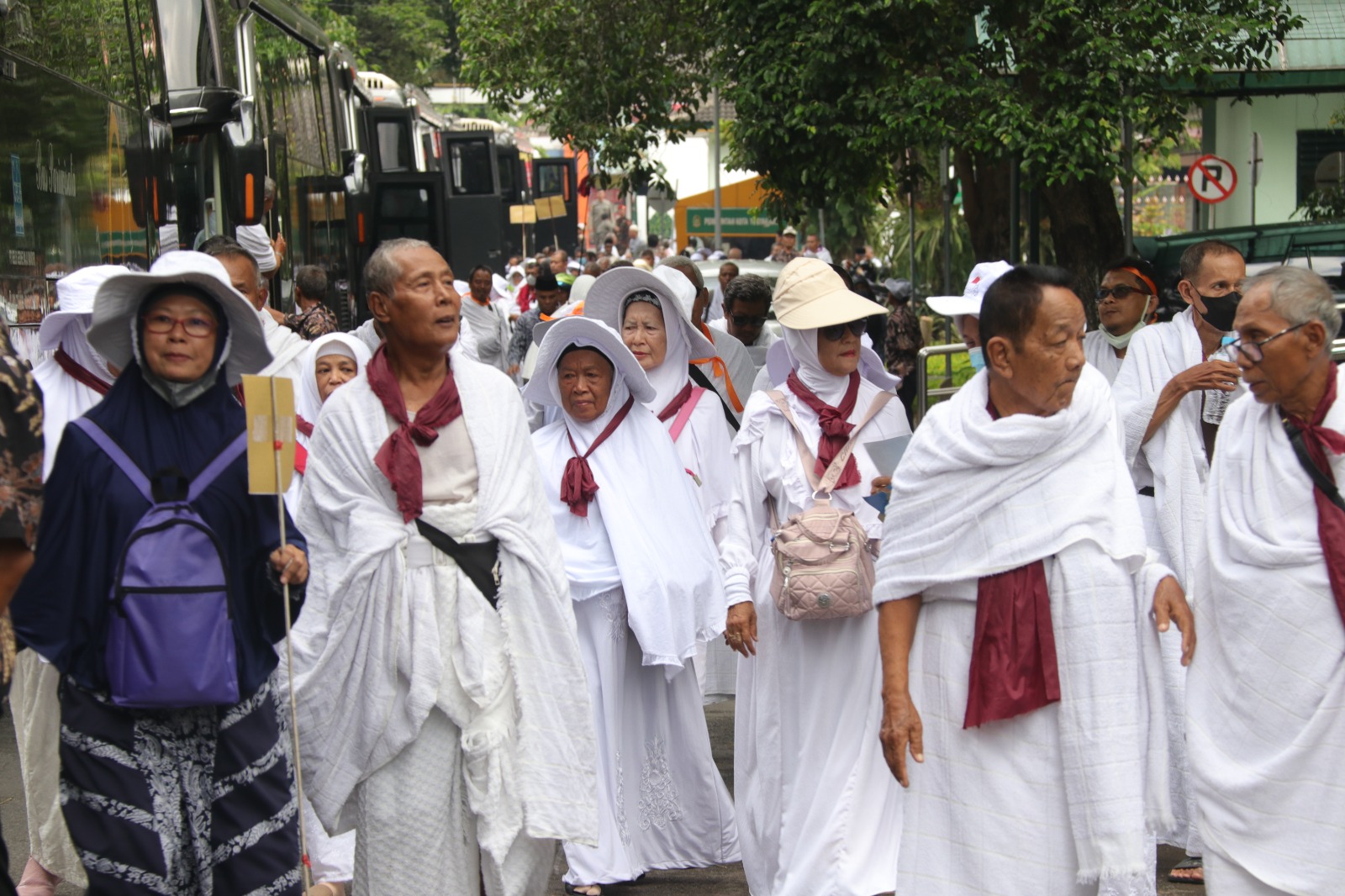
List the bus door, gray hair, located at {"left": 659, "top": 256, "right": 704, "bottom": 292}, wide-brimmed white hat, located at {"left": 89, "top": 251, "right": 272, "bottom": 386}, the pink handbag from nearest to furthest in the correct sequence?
wide-brimmed white hat, located at {"left": 89, "top": 251, "right": 272, "bottom": 386}
the pink handbag
gray hair, located at {"left": 659, "top": 256, "right": 704, "bottom": 292}
the bus door

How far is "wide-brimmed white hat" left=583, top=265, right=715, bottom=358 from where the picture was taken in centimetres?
684

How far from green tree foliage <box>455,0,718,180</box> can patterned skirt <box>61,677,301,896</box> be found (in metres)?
13.8

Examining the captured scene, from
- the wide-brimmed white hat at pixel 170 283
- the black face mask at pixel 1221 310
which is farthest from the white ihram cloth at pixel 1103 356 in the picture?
the wide-brimmed white hat at pixel 170 283

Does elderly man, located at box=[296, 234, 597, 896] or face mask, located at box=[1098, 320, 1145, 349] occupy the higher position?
face mask, located at box=[1098, 320, 1145, 349]

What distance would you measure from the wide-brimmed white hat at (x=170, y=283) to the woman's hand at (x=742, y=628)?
2.02m

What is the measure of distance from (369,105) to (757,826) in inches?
718

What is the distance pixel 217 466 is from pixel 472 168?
839 inches

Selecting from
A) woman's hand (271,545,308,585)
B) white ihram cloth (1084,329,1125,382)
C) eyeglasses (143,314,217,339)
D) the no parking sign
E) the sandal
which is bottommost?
the sandal

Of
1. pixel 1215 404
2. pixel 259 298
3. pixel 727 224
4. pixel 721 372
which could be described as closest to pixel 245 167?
pixel 259 298

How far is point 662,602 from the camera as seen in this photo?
5.94 m

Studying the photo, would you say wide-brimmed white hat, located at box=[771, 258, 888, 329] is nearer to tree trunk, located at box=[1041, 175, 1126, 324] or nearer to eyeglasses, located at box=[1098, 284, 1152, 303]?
eyeglasses, located at box=[1098, 284, 1152, 303]

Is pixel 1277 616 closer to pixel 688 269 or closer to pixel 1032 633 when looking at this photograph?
pixel 1032 633

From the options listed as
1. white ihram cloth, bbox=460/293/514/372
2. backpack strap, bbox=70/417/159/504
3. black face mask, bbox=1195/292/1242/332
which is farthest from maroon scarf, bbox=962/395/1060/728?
white ihram cloth, bbox=460/293/514/372

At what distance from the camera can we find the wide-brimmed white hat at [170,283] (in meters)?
4.12
